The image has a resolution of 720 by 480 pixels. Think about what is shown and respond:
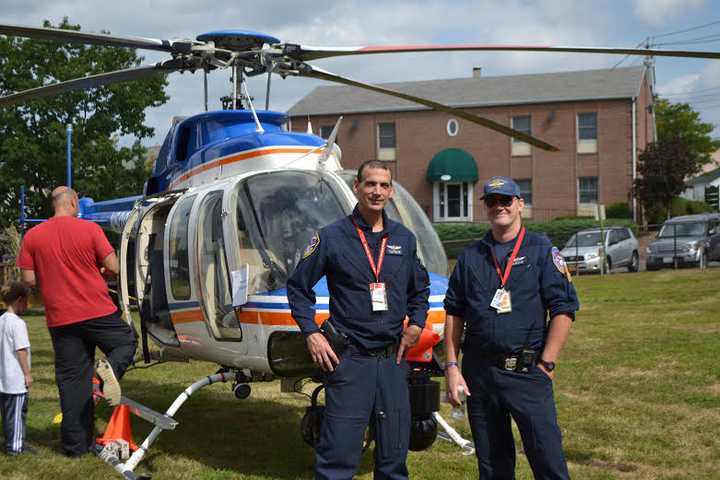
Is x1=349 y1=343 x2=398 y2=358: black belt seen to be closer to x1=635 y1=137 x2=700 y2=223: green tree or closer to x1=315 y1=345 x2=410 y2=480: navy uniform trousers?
x1=315 y1=345 x2=410 y2=480: navy uniform trousers

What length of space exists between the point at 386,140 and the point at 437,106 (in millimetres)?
34701

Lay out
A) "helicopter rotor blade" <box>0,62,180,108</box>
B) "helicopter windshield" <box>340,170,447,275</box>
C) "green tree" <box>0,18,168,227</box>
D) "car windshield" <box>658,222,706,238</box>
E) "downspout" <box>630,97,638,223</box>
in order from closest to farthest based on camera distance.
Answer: "helicopter windshield" <box>340,170,447,275</box>, "helicopter rotor blade" <box>0,62,180,108</box>, "car windshield" <box>658,222,706,238</box>, "green tree" <box>0,18,168,227</box>, "downspout" <box>630,97,638,223</box>

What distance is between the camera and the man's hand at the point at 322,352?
437 cm

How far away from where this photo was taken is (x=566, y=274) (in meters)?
4.36

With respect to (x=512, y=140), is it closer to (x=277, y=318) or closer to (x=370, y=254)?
(x=277, y=318)

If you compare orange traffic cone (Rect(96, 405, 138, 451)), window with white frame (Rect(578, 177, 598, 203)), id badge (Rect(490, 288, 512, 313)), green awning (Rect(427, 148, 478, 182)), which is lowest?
orange traffic cone (Rect(96, 405, 138, 451))

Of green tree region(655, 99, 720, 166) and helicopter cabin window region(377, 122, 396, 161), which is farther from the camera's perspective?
green tree region(655, 99, 720, 166)

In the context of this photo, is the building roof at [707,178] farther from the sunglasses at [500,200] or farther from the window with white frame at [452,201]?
the sunglasses at [500,200]

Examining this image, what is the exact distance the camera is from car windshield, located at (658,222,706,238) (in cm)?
2567

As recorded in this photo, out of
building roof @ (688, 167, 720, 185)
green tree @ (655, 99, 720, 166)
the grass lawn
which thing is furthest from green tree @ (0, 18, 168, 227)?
building roof @ (688, 167, 720, 185)

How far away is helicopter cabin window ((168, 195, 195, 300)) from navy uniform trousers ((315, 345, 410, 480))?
2533 mm

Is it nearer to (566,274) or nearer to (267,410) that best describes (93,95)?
(267,410)

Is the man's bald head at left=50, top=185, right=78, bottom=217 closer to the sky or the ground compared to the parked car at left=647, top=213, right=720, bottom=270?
closer to the sky

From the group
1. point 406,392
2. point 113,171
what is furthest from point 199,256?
point 113,171
